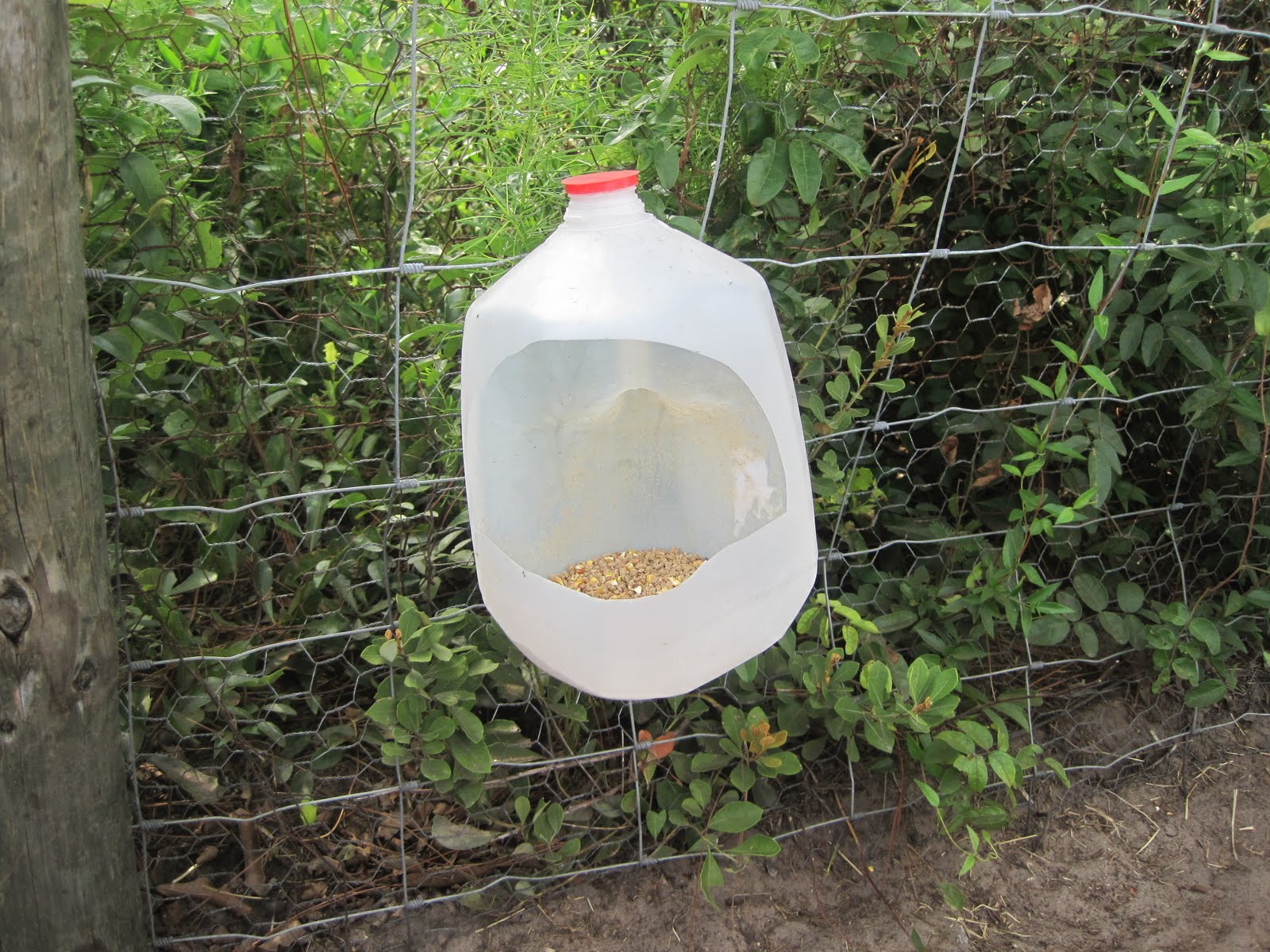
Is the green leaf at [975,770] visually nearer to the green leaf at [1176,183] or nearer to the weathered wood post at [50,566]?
the green leaf at [1176,183]

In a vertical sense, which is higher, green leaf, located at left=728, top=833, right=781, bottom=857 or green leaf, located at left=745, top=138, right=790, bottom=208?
green leaf, located at left=745, top=138, right=790, bottom=208

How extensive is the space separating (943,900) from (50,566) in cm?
153

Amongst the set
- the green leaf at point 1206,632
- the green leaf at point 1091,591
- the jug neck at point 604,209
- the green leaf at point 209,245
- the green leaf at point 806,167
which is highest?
the jug neck at point 604,209

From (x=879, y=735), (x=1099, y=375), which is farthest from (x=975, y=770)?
(x=1099, y=375)

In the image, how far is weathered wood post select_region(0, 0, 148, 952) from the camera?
4.15ft

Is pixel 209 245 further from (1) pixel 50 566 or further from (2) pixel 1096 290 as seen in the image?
(2) pixel 1096 290

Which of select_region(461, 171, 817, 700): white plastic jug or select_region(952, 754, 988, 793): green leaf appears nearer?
select_region(461, 171, 817, 700): white plastic jug

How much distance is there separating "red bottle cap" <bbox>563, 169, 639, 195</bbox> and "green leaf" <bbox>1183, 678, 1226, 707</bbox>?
1.52 metres

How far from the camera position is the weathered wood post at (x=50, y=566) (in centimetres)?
127

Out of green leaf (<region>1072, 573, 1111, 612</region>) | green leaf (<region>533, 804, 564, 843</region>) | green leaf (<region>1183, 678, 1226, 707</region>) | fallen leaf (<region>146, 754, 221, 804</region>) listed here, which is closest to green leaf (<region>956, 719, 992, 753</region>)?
green leaf (<region>1072, 573, 1111, 612</region>)

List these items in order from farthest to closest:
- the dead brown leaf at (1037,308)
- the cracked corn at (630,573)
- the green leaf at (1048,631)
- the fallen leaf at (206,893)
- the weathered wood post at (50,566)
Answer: the green leaf at (1048,631) < the dead brown leaf at (1037,308) < the fallen leaf at (206,893) < the cracked corn at (630,573) < the weathered wood post at (50,566)

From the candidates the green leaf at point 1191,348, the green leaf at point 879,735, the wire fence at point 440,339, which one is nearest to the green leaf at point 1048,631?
the wire fence at point 440,339

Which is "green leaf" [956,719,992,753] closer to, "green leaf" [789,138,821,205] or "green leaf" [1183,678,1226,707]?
"green leaf" [1183,678,1226,707]

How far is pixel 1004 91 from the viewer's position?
5.69ft
